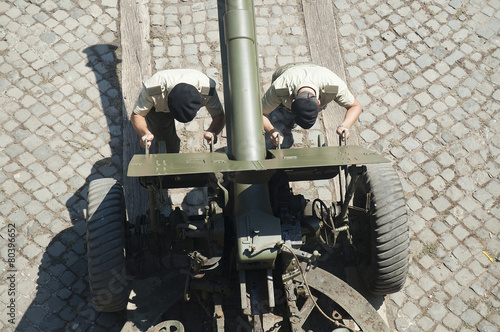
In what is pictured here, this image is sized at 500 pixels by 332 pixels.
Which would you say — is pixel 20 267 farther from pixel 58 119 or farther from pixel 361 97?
pixel 361 97

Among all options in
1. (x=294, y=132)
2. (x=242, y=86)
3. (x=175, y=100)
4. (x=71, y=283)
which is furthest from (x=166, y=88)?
(x=71, y=283)

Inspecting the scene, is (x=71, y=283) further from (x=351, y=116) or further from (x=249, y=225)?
(x=351, y=116)

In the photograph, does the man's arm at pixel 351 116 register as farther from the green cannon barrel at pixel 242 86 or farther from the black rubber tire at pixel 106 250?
the black rubber tire at pixel 106 250

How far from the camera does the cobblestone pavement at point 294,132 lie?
5.50 metres

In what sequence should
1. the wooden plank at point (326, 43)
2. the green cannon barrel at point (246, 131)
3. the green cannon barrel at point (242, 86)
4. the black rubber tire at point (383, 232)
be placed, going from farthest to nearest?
1. the wooden plank at point (326, 43)
2. the black rubber tire at point (383, 232)
3. the green cannon barrel at point (242, 86)
4. the green cannon barrel at point (246, 131)

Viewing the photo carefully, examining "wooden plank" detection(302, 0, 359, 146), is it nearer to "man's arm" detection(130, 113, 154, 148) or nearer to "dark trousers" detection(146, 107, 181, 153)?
"dark trousers" detection(146, 107, 181, 153)

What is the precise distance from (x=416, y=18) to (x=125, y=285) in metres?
4.99

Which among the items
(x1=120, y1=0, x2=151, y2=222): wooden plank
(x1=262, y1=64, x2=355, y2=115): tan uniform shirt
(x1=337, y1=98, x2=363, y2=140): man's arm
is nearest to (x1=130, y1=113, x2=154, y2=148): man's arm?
(x1=120, y1=0, x2=151, y2=222): wooden plank

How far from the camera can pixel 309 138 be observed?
6.43 metres

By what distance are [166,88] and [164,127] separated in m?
0.58

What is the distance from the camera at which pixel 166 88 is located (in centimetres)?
513

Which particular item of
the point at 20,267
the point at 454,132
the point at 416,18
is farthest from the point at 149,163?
the point at 416,18

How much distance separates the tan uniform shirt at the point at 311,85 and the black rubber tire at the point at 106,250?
70.8 inches

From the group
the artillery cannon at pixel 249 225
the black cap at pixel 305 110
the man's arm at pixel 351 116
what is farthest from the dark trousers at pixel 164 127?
the man's arm at pixel 351 116
